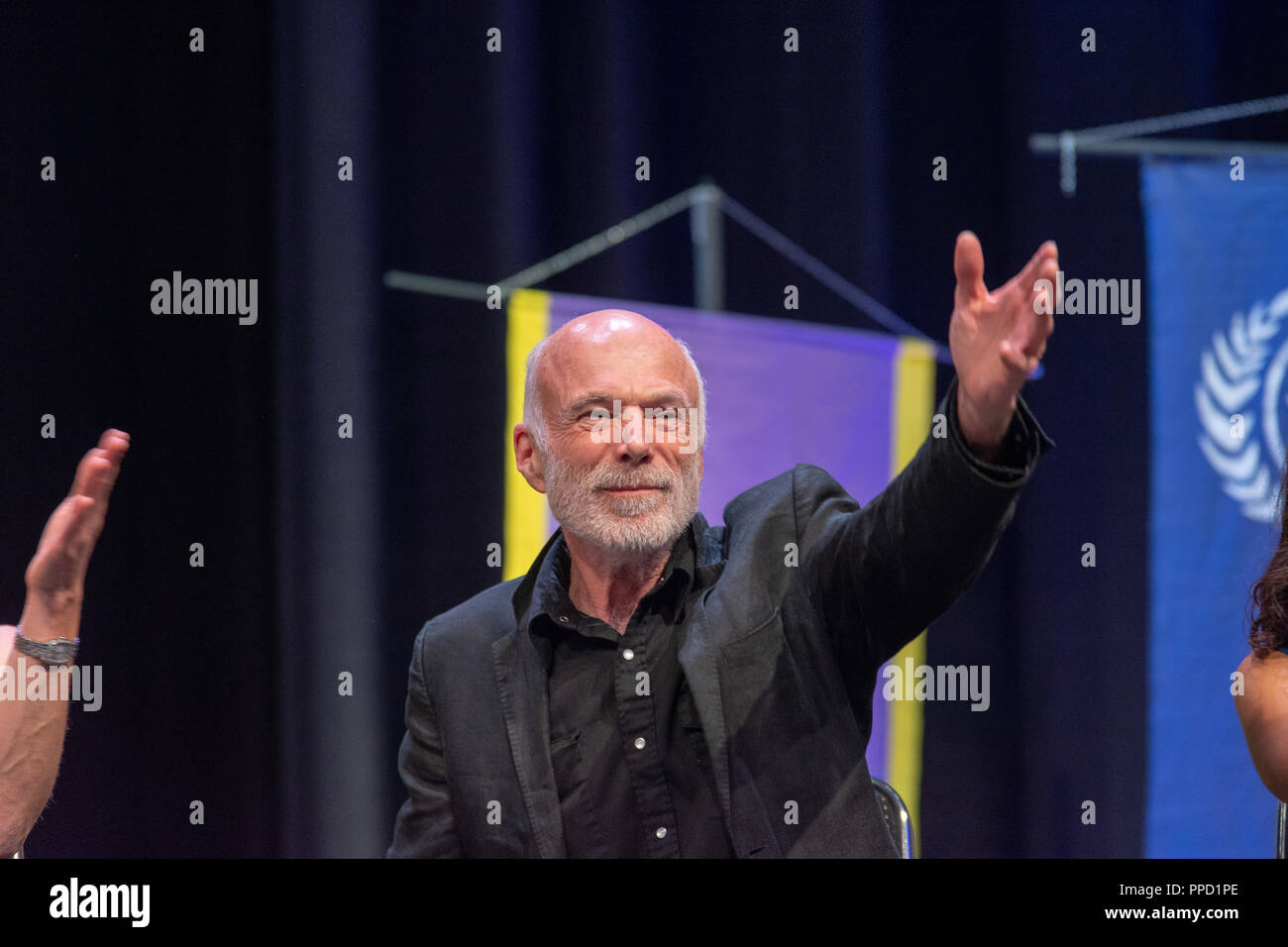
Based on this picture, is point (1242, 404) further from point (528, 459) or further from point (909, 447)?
point (528, 459)

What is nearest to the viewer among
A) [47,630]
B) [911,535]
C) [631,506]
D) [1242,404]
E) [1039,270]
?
[1039,270]

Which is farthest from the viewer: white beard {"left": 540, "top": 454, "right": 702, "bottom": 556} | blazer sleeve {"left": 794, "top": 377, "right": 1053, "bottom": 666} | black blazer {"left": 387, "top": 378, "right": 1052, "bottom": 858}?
white beard {"left": 540, "top": 454, "right": 702, "bottom": 556}

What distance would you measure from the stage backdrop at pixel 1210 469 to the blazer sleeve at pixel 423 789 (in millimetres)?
1462

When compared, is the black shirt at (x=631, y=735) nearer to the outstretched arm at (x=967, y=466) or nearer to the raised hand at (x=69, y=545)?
the outstretched arm at (x=967, y=466)

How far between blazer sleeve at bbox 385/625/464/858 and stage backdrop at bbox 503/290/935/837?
22.9 inches

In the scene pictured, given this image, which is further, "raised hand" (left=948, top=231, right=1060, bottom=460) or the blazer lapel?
the blazer lapel

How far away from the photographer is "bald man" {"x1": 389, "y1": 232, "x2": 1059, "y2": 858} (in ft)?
6.13

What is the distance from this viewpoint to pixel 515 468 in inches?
104

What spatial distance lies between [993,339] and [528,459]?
0.87 m

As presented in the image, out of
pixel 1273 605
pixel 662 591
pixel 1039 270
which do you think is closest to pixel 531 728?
pixel 662 591

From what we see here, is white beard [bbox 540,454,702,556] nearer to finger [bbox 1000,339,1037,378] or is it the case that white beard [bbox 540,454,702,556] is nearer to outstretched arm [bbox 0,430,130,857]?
finger [bbox 1000,339,1037,378]

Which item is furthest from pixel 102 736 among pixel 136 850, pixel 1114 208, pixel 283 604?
pixel 1114 208

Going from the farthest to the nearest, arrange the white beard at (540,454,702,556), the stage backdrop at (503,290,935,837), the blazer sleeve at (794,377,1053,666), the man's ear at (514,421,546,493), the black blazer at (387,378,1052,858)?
the stage backdrop at (503,290,935,837) → the man's ear at (514,421,546,493) → the white beard at (540,454,702,556) → the black blazer at (387,378,1052,858) → the blazer sleeve at (794,377,1053,666)

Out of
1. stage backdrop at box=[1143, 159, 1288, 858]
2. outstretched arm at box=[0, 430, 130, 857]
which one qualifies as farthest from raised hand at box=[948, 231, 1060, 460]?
outstretched arm at box=[0, 430, 130, 857]
